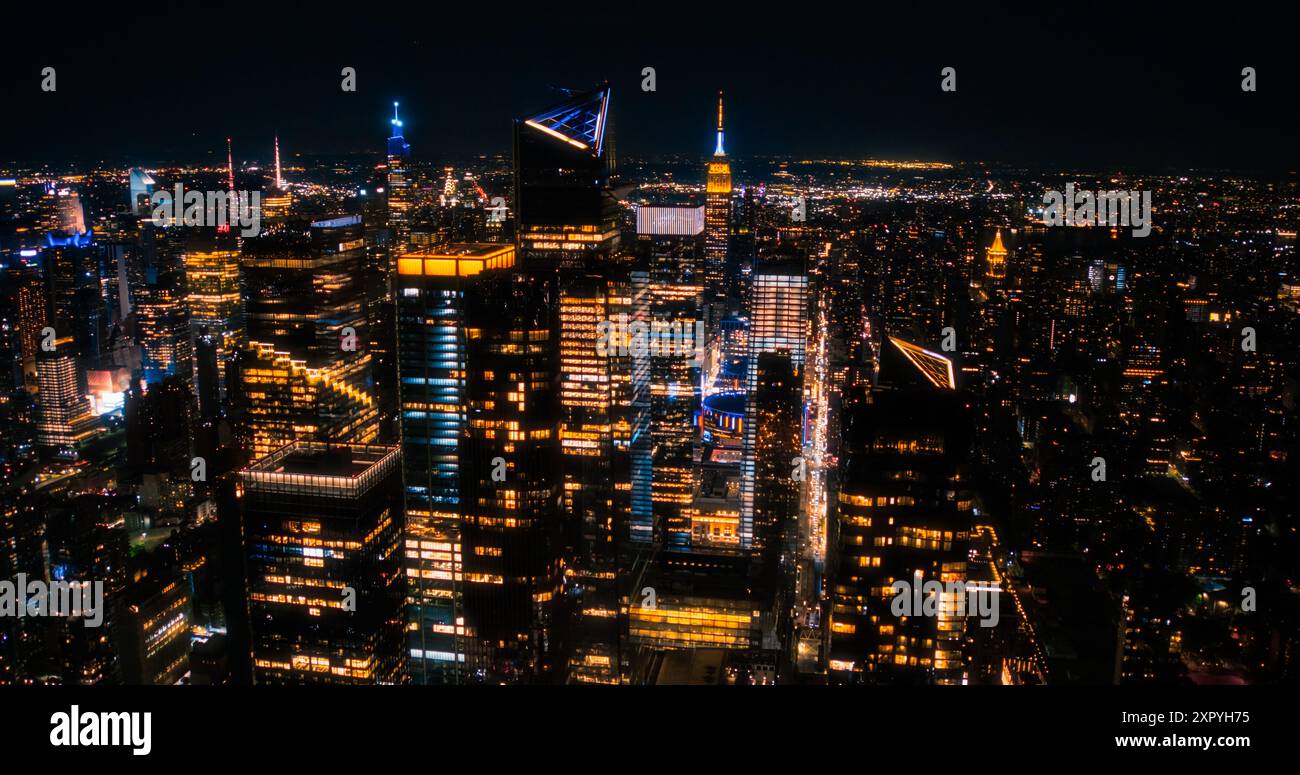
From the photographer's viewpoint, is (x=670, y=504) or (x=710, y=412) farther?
(x=710, y=412)

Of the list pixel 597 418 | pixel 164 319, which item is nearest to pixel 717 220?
pixel 597 418

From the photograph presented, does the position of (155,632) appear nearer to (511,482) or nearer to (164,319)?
(511,482)

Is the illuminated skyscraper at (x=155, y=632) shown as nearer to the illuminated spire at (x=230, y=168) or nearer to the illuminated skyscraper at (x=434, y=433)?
the illuminated skyscraper at (x=434, y=433)

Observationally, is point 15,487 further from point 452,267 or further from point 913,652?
point 913,652

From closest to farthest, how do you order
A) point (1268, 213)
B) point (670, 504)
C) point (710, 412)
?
point (1268, 213) → point (670, 504) → point (710, 412)

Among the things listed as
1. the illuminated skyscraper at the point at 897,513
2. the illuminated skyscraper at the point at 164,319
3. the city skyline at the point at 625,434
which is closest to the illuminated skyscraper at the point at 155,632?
the city skyline at the point at 625,434
